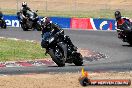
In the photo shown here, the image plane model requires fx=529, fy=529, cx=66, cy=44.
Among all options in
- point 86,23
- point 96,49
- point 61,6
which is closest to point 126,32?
point 96,49

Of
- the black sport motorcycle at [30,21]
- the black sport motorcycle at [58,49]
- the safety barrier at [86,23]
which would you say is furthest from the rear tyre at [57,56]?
the safety barrier at [86,23]

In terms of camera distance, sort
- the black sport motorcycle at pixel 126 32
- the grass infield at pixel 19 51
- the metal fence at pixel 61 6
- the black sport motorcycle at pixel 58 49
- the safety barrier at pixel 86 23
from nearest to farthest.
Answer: the black sport motorcycle at pixel 58 49, the grass infield at pixel 19 51, the black sport motorcycle at pixel 126 32, the safety barrier at pixel 86 23, the metal fence at pixel 61 6

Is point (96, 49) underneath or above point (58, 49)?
underneath

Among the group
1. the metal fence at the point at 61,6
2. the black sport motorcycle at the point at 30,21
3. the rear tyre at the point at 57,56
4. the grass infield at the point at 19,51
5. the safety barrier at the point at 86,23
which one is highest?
the rear tyre at the point at 57,56

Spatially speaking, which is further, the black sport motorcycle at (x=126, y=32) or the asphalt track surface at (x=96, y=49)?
the black sport motorcycle at (x=126, y=32)

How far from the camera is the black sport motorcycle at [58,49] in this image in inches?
711

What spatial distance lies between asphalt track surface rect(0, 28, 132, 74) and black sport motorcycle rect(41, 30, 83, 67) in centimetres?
29

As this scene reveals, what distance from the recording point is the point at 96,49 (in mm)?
26625

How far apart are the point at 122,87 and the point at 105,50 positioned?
524 inches

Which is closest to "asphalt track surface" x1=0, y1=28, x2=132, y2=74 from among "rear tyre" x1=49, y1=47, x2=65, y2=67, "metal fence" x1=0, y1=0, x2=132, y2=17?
"rear tyre" x1=49, y1=47, x2=65, y2=67

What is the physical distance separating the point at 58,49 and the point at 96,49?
849cm

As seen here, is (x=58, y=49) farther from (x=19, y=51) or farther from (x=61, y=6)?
(x=61, y=6)

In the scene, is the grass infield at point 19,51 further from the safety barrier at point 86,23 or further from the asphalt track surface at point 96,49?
the safety barrier at point 86,23

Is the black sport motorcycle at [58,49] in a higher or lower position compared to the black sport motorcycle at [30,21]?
higher
